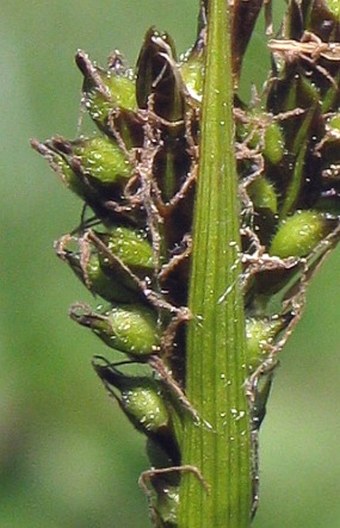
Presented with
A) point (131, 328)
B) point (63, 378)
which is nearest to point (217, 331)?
point (131, 328)

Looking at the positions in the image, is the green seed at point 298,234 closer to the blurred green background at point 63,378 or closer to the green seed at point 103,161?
the green seed at point 103,161

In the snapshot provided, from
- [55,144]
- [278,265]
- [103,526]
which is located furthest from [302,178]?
[103,526]

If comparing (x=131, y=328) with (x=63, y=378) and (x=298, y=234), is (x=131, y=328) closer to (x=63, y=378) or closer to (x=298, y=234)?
(x=298, y=234)

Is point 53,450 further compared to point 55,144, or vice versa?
point 53,450

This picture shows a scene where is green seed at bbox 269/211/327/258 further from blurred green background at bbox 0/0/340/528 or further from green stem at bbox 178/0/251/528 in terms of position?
blurred green background at bbox 0/0/340/528

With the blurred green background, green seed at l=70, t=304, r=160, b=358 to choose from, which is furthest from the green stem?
the blurred green background

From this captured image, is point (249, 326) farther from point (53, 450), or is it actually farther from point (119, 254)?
point (53, 450)
